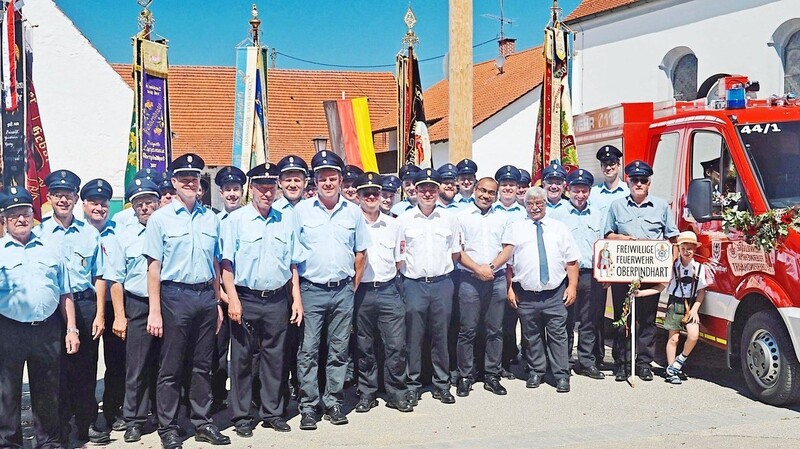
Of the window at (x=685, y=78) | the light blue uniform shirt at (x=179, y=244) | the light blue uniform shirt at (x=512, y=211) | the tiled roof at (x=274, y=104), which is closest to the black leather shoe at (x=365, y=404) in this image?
the light blue uniform shirt at (x=179, y=244)

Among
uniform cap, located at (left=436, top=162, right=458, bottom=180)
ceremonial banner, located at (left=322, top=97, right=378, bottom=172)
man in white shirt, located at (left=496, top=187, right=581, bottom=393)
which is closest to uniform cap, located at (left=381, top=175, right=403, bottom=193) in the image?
uniform cap, located at (left=436, top=162, right=458, bottom=180)

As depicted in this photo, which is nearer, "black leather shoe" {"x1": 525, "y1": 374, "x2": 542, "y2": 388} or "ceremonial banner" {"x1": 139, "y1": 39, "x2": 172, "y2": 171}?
"black leather shoe" {"x1": 525, "y1": 374, "x2": 542, "y2": 388}

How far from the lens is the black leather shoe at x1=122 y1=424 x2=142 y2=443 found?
6223mm

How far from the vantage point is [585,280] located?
8227 millimetres

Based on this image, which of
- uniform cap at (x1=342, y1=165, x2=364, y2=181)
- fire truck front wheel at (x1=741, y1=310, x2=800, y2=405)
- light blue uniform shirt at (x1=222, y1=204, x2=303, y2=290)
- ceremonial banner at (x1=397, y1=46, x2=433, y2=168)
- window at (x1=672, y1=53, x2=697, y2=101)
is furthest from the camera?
window at (x1=672, y1=53, x2=697, y2=101)

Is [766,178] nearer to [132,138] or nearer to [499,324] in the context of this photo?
[499,324]

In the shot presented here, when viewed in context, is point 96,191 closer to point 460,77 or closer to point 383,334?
point 383,334

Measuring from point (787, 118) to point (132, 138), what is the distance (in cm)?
686

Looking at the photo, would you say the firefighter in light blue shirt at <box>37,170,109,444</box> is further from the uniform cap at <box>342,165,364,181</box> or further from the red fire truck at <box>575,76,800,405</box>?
the red fire truck at <box>575,76,800,405</box>

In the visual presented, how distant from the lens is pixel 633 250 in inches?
305

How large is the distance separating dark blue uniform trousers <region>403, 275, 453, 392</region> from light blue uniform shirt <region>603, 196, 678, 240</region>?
190cm

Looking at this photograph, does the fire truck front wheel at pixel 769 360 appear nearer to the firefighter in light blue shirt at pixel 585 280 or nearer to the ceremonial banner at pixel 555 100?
the firefighter in light blue shirt at pixel 585 280

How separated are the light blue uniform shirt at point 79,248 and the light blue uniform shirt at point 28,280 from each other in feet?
0.96

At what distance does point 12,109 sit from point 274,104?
26854 mm
